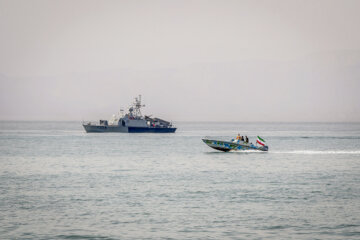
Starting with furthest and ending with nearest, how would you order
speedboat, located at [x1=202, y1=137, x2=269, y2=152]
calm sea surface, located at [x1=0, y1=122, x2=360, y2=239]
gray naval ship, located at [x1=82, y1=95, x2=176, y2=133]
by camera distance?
gray naval ship, located at [x1=82, y1=95, x2=176, y2=133] → speedboat, located at [x1=202, y1=137, x2=269, y2=152] → calm sea surface, located at [x1=0, y1=122, x2=360, y2=239]

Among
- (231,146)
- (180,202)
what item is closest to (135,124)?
(231,146)

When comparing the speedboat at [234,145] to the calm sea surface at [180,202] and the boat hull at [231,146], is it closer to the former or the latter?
the boat hull at [231,146]

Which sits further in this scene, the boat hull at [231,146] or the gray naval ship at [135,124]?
the gray naval ship at [135,124]

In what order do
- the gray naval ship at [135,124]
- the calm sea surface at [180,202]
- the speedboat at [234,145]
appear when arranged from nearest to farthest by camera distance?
1. the calm sea surface at [180,202]
2. the speedboat at [234,145]
3. the gray naval ship at [135,124]

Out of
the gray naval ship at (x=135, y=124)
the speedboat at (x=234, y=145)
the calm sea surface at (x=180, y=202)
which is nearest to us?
the calm sea surface at (x=180, y=202)

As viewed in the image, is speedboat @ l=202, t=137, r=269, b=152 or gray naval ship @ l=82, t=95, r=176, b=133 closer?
speedboat @ l=202, t=137, r=269, b=152

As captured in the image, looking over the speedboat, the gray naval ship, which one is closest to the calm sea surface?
the speedboat

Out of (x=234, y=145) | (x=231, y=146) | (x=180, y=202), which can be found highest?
(x=234, y=145)

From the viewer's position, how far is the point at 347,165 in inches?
2734

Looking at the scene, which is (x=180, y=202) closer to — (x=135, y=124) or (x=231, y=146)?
(x=231, y=146)

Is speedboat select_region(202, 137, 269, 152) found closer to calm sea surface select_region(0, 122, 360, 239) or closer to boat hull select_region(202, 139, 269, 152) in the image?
boat hull select_region(202, 139, 269, 152)

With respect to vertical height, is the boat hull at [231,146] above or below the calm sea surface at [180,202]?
above

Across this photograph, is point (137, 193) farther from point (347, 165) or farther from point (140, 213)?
point (347, 165)

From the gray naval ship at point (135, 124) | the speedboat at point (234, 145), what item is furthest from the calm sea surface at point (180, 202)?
the gray naval ship at point (135, 124)
